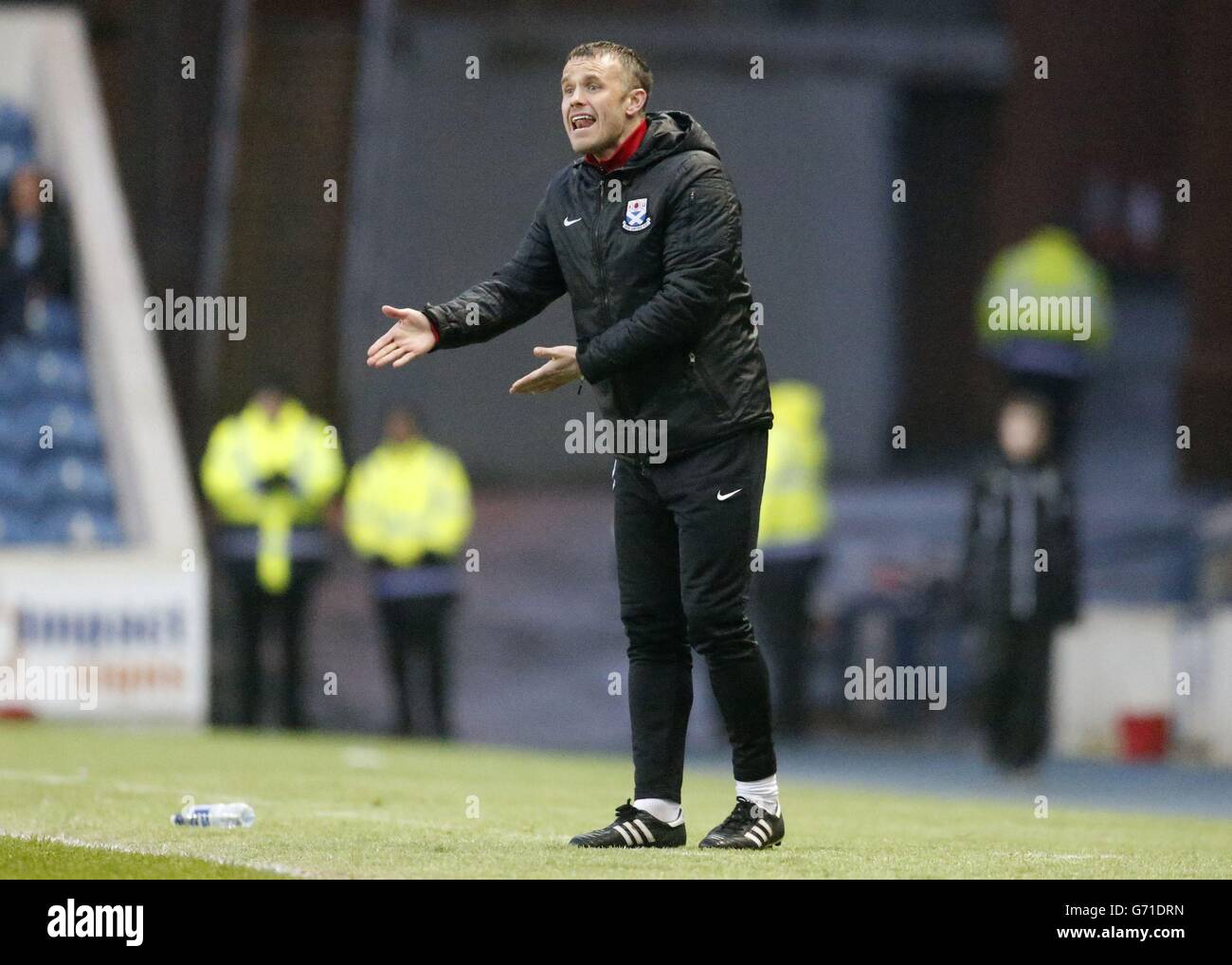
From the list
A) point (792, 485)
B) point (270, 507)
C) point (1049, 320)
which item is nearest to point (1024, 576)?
point (792, 485)

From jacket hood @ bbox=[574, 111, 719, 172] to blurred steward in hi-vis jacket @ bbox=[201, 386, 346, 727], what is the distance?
9860mm

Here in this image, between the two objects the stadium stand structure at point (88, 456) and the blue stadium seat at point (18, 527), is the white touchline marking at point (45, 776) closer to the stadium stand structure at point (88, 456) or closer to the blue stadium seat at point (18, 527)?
the stadium stand structure at point (88, 456)

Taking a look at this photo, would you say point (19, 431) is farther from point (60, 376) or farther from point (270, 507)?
point (270, 507)

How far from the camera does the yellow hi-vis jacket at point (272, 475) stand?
17.4m

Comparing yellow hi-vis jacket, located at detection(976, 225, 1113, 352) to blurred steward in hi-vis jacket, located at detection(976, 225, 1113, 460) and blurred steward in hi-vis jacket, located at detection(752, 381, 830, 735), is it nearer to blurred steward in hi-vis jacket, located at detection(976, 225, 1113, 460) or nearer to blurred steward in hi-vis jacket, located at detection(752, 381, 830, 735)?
blurred steward in hi-vis jacket, located at detection(976, 225, 1113, 460)

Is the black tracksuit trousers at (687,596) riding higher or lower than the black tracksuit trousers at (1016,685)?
higher

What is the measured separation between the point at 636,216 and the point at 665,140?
0.29 metres

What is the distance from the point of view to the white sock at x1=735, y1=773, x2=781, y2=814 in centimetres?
777

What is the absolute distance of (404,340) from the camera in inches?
302

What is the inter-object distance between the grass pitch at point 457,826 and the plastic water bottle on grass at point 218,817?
8 cm

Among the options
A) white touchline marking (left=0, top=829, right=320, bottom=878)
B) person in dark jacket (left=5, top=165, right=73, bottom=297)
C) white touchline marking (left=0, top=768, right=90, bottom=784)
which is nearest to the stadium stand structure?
person in dark jacket (left=5, top=165, right=73, bottom=297)

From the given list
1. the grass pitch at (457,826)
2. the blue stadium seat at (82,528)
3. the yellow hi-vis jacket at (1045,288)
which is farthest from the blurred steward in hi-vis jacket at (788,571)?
the yellow hi-vis jacket at (1045,288)
